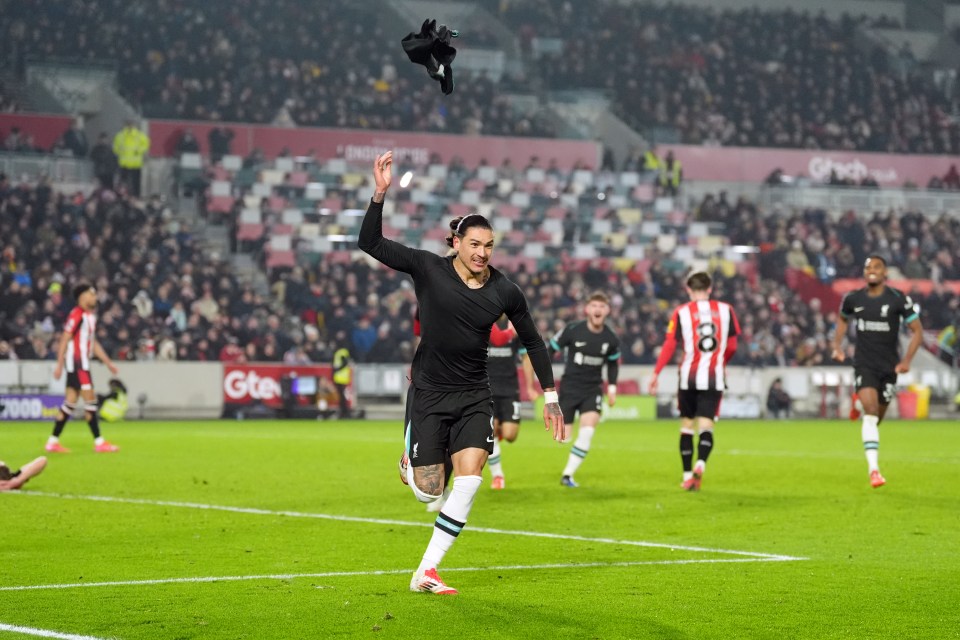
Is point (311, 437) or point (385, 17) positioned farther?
point (385, 17)

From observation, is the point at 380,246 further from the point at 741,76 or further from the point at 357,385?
the point at 741,76

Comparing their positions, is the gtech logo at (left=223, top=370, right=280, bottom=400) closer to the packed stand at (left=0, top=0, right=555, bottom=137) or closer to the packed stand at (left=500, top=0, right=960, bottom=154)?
the packed stand at (left=0, top=0, right=555, bottom=137)

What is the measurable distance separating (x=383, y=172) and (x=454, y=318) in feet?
3.44

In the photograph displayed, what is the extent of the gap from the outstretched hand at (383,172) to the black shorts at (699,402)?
8.63m

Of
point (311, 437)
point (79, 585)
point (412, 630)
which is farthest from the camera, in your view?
point (311, 437)

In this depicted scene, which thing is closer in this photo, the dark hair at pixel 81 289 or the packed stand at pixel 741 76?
the dark hair at pixel 81 289

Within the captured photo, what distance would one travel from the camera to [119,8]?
47.2 meters

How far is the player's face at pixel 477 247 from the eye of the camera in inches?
336

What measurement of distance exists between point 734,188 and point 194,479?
36.9m

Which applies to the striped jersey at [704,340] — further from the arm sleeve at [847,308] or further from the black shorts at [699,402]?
the arm sleeve at [847,308]

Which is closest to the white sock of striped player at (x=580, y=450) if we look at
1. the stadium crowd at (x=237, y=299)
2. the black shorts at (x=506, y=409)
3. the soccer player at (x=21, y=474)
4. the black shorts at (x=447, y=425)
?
the black shorts at (x=506, y=409)

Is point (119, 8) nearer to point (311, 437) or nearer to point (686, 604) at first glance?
point (311, 437)

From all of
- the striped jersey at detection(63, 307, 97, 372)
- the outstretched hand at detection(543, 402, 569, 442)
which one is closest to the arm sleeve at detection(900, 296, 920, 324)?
the outstretched hand at detection(543, 402, 569, 442)

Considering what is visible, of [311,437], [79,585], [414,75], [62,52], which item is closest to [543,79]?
[414,75]
